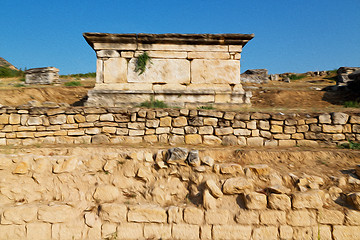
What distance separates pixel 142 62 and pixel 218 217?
5.08m

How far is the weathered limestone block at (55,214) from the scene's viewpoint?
316 centimetres

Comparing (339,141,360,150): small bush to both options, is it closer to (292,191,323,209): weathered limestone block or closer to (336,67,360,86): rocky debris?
(292,191,323,209): weathered limestone block

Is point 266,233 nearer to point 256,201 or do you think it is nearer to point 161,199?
point 256,201

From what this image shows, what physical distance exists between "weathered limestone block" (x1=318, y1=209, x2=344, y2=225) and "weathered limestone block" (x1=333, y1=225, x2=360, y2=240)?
80mm

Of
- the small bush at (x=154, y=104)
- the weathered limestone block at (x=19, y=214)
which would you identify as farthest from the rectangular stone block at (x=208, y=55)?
the weathered limestone block at (x=19, y=214)

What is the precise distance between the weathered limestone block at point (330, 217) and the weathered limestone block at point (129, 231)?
2.70 meters

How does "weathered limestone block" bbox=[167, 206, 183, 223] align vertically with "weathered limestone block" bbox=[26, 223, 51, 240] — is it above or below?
above

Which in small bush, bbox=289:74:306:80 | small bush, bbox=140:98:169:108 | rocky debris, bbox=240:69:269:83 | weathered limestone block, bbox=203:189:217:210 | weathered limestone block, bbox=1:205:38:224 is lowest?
weathered limestone block, bbox=1:205:38:224

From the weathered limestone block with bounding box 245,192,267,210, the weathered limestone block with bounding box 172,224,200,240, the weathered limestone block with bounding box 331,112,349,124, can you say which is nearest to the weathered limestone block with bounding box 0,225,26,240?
the weathered limestone block with bounding box 172,224,200,240

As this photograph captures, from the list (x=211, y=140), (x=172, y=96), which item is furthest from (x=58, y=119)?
(x=211, y=140)

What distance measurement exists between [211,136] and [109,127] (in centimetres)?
235

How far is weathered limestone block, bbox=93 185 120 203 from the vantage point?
3422mm

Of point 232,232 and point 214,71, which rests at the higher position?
point 214,71

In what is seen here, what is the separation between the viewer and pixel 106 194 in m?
3.44
